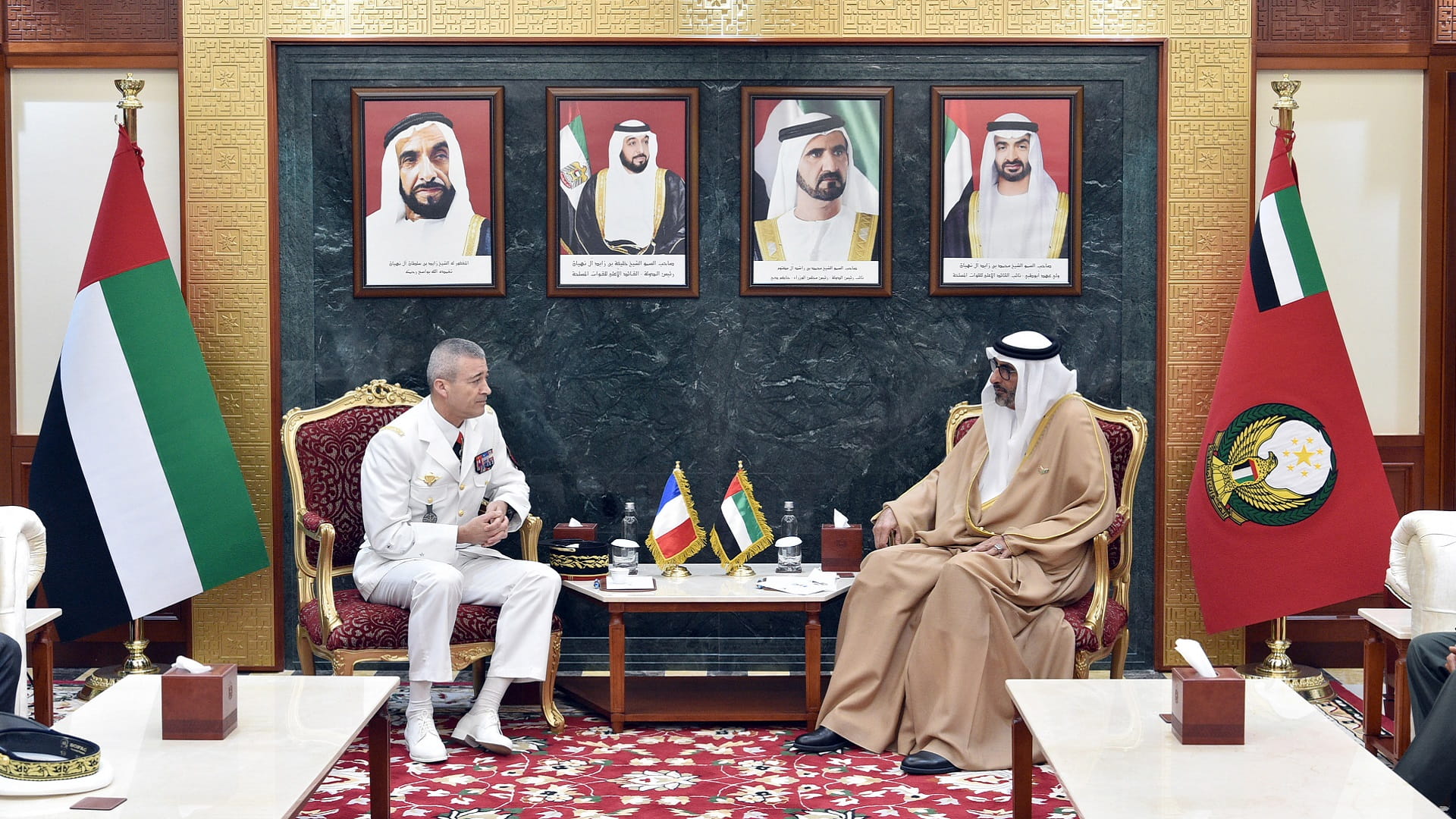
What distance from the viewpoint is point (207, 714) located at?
321 cm

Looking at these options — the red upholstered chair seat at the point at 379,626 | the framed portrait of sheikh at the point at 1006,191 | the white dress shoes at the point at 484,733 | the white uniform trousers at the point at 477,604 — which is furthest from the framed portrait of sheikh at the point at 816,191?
the white dress shoes at the point at 484,733

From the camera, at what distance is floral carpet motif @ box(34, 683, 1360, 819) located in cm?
392

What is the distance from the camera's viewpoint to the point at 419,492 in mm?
4820

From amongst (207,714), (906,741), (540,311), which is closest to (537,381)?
(540,311)

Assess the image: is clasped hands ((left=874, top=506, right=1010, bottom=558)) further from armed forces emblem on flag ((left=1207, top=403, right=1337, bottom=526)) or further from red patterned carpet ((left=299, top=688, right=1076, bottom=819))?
armed forces emblem on flag ((left=1207, top=403, right=1337, bottom=526))

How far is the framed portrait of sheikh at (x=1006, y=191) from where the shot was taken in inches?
215

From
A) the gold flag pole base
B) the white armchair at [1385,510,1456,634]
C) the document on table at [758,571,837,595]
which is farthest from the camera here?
the gold flag pole base

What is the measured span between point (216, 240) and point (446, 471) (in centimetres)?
157

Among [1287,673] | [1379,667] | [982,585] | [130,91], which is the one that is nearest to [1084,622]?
[982,585]

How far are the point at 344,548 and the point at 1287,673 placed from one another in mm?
3839

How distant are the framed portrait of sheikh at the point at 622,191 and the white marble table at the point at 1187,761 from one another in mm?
2546

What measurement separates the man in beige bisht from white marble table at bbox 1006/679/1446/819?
66cm

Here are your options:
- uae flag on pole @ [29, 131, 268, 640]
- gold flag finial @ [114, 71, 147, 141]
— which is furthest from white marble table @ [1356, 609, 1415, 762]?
gold flag finial @ [114, 71, 147, 141]

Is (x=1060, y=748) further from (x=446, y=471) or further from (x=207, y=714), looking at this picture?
(x=446, y=471)
